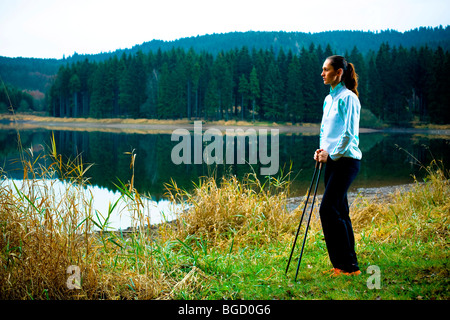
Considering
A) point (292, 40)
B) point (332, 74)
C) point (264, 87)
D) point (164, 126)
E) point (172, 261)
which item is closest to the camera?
point (332, 74)

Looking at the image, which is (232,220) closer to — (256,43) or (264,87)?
(264,87)

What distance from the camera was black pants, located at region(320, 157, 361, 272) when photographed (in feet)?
11.0

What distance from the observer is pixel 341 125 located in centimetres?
333

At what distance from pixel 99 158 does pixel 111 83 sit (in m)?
48.4

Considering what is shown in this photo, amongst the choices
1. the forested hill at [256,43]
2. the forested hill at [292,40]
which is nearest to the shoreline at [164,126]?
the forested hill at [256,43]

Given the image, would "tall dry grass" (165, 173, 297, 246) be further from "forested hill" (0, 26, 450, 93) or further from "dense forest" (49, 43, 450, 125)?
"forested hill" (0, 26, 450, 93)

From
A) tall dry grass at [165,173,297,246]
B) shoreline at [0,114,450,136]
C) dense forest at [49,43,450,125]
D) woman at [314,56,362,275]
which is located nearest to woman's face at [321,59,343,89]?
woman at [314,56,362,275]

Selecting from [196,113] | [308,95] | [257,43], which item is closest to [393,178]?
[308,95]

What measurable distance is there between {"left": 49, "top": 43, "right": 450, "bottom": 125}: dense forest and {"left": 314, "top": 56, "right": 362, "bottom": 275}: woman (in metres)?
49.7

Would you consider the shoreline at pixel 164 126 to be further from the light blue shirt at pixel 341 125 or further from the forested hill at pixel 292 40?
the forested hill at pixel 292 40

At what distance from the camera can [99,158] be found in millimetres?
20922

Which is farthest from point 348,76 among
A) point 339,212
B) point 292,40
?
point 292,40

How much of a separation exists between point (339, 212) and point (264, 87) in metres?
55.0
